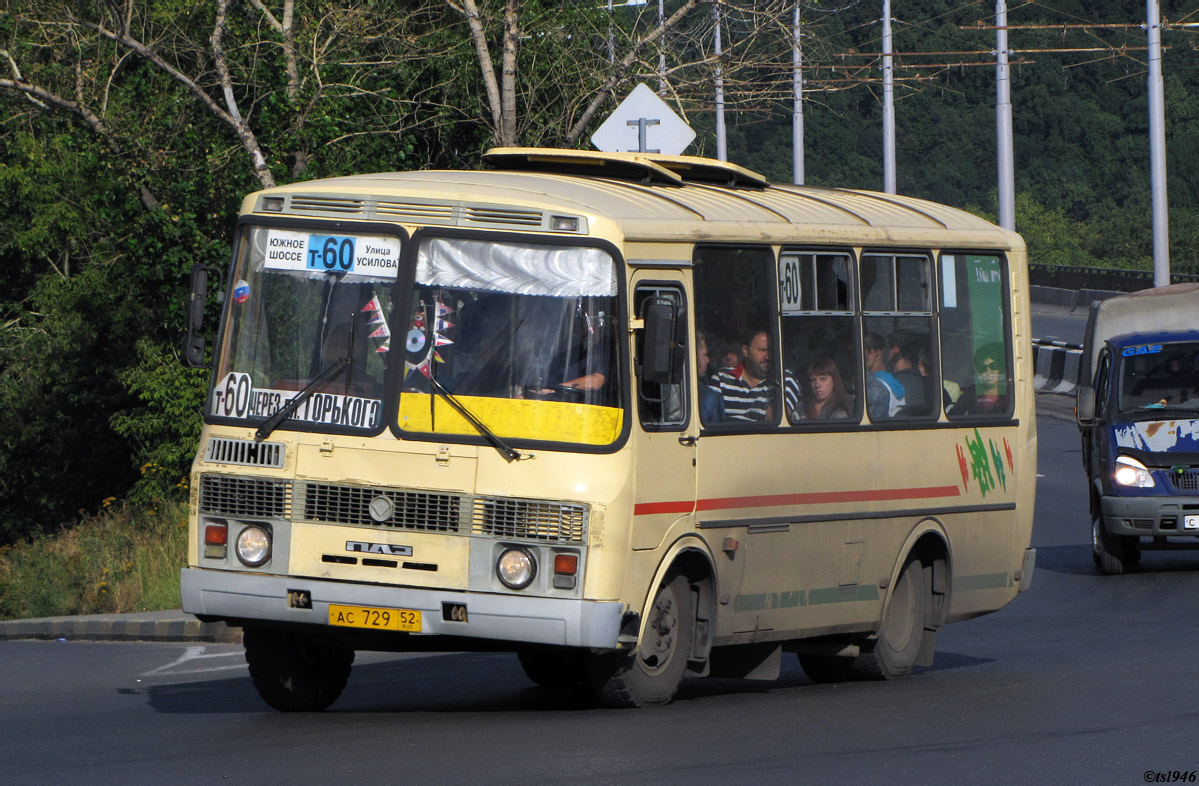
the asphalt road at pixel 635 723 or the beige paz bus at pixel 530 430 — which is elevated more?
the beige paz bus at pixel 530 430

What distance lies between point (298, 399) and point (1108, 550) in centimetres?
1120

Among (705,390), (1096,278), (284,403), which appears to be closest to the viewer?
(284,403)

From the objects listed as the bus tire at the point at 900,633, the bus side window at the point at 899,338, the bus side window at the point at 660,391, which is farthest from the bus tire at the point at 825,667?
the bus side window at the point at 660,391

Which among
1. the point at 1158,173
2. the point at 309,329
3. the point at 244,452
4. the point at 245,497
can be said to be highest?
the point at 1158,173

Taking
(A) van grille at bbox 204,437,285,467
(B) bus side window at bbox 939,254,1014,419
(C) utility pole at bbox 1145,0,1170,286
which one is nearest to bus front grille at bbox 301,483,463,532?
(A) van grille at bbox 204,437,285,467

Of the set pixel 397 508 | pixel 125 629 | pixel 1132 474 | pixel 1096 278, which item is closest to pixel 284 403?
pixel 397 508

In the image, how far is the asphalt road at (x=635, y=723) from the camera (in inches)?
322

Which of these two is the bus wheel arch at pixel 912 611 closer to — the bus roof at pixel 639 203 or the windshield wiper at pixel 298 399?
the bus roof at pixel 639 203

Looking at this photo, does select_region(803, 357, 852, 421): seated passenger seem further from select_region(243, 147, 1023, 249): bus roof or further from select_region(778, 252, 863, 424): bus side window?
select_region(243, 147, 1023, 249): bus roof

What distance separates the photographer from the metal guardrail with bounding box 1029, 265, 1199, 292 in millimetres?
58741

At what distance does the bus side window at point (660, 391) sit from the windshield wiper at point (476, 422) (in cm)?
69

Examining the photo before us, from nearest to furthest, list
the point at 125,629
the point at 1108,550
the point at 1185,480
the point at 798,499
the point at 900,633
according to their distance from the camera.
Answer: the point at 798,499
the point at 900,633
the point at 125,629
the point at 1185,480
the point at 1108,550

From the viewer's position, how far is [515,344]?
31.4 feet

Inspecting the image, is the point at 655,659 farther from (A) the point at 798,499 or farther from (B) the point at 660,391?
(A) the point at 798,499
